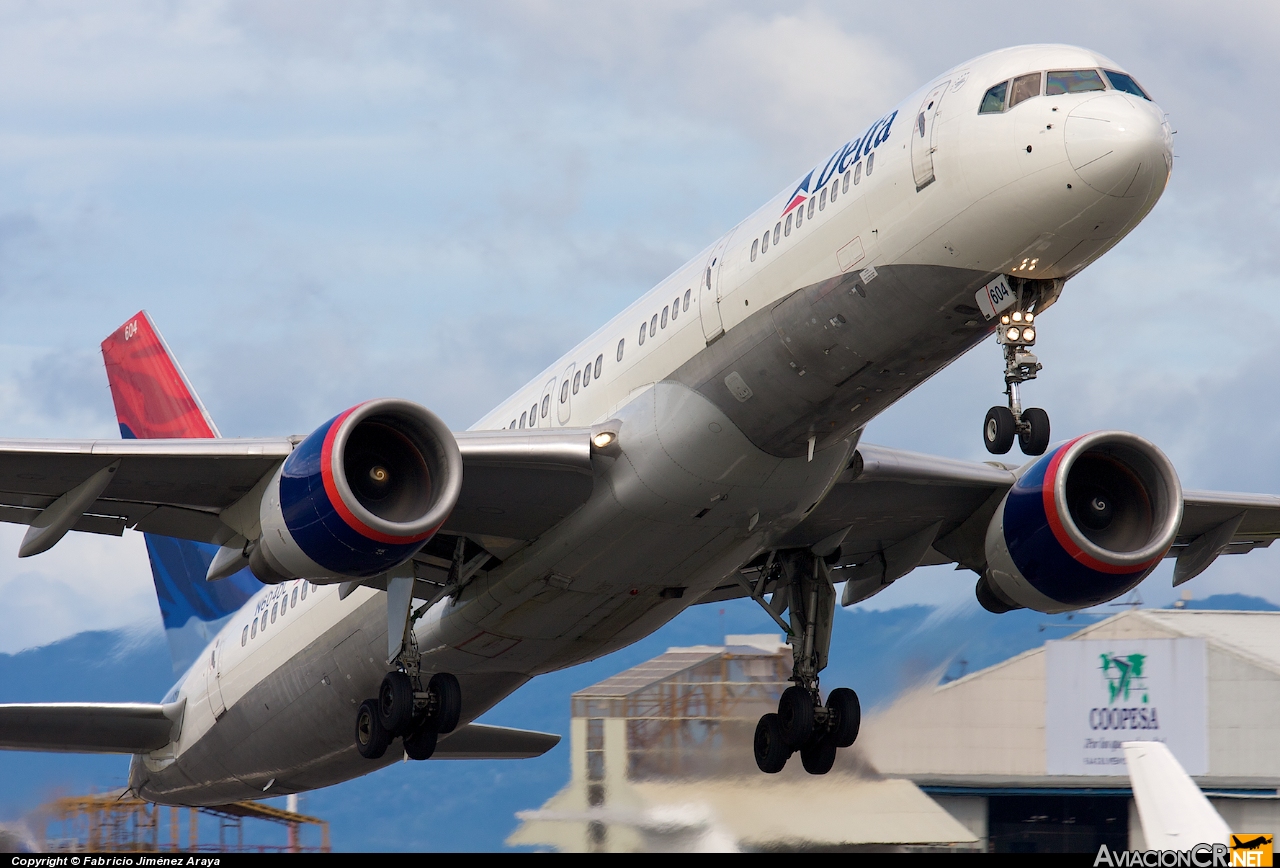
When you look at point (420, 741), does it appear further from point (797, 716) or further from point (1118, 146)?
point (1118, 146)

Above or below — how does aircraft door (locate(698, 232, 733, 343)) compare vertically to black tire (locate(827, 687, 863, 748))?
above

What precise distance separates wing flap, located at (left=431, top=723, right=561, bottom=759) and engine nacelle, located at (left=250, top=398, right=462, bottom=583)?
355 inches

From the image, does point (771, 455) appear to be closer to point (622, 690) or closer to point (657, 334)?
point (657, 334)

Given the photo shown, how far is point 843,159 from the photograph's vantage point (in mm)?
15828

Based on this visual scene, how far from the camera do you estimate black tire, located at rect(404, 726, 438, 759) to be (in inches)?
743

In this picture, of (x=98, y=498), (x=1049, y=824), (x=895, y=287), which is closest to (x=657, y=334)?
(x=895, y=287)

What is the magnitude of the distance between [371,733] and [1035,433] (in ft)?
29.5

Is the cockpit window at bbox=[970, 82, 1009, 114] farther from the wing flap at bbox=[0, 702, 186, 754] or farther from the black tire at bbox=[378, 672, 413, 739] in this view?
the wing flap at bbox=[0, 702, 186, 754]

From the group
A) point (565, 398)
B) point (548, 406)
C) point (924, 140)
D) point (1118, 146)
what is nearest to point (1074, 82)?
point (1118, 146)

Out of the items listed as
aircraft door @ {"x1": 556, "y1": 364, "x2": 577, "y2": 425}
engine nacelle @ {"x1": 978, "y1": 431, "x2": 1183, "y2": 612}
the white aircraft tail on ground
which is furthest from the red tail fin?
the white aircraft tail on ground

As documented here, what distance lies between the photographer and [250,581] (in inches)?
1048

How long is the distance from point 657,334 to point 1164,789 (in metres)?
7.63

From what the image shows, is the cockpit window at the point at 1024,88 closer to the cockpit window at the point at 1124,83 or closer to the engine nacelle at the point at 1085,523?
the cockpit window at the point at 1124,83

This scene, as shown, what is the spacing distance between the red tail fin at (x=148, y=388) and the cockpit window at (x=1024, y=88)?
16549mm
